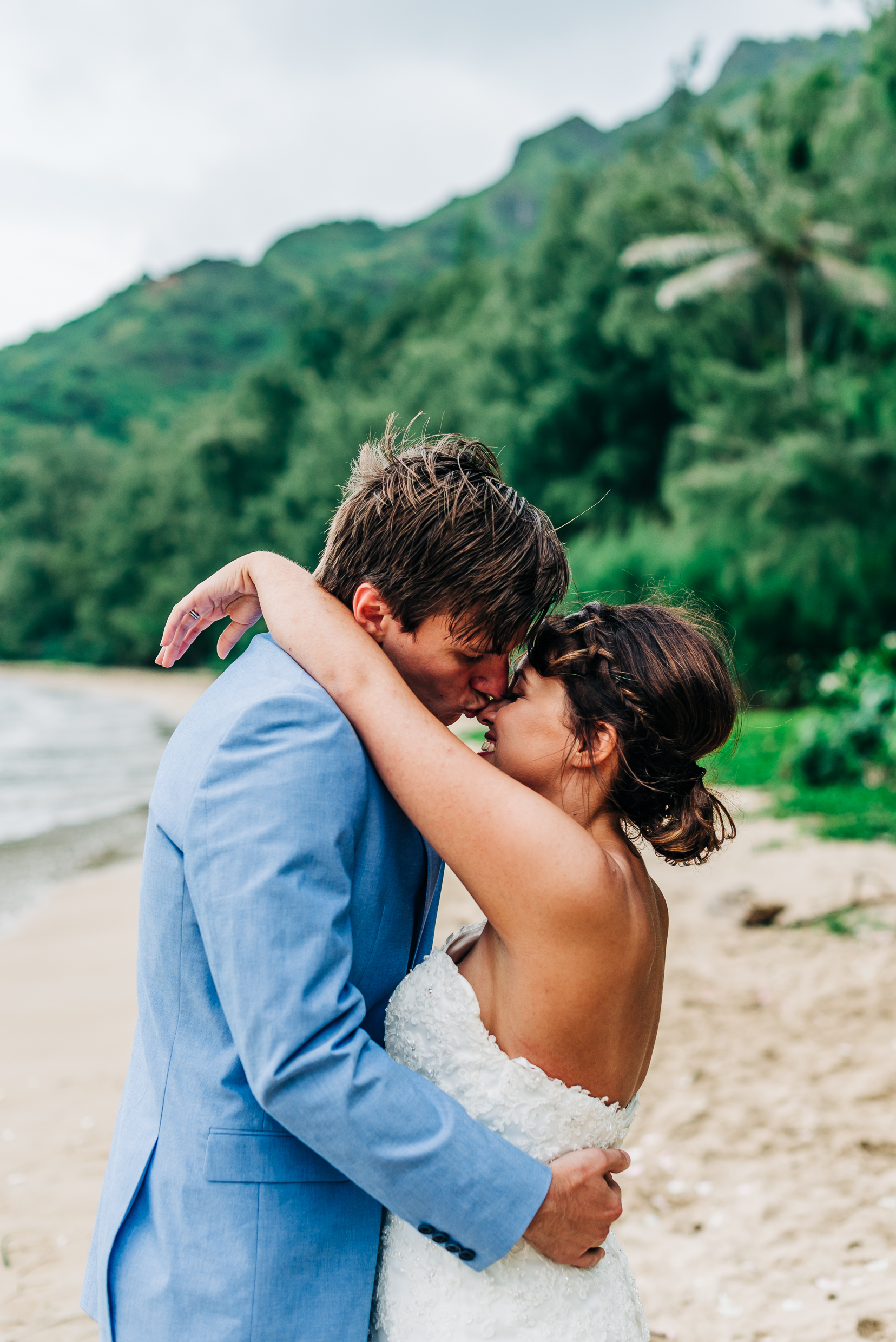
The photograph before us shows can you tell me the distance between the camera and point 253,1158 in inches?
58.9

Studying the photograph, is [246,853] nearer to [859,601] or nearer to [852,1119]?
[852,1119]

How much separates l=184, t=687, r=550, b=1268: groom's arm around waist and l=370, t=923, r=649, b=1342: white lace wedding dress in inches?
8.1

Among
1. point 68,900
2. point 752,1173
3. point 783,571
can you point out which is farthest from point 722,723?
point 783,571

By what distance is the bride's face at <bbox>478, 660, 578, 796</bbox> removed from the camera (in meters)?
1.81

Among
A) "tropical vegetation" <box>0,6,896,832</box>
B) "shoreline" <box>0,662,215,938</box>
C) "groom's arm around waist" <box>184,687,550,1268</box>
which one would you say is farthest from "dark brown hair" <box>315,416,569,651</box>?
"shoreline" <box>0,662,215,938</box>

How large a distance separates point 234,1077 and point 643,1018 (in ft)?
2.30

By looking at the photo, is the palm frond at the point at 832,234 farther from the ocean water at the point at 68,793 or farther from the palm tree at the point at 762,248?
the ocean water at the point at 68,793

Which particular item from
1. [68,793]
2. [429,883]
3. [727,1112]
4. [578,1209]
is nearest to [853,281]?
[68,793]

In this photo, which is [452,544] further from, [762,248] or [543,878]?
[762,248]

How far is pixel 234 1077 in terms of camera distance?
1.50m

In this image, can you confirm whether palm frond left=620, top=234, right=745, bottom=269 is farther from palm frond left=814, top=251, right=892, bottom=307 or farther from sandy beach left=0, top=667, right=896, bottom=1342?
sandy beach left=0, top=667, right=896, bottom=1342

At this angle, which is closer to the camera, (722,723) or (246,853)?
(246,853)

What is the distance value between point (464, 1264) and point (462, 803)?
765 millimetres

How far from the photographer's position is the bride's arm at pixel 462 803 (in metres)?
1.54
